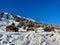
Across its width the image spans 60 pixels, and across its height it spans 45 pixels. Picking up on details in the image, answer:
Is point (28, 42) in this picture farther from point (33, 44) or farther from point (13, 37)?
point (13, 37)

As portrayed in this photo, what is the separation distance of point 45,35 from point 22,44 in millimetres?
3198

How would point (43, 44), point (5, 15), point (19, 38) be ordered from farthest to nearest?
1. point (5, 15)
2. point (19, 38)
3. point (43, 44)

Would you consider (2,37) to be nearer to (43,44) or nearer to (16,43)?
(16,43)

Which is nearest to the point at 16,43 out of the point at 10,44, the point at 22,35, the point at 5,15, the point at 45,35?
the point at 10,44

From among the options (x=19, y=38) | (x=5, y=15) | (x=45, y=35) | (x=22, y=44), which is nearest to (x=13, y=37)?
(x=19, y=38)

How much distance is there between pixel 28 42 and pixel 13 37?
1959 millimetres

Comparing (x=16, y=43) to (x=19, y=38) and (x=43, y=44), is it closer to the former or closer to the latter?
(x=19, y=38)

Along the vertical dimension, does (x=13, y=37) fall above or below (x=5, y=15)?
below

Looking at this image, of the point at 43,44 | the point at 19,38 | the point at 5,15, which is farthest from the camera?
the point at 5,15

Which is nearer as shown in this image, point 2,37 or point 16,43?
point 16,43

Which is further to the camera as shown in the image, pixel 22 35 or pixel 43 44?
pixel 22 35

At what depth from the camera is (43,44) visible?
1806 cm

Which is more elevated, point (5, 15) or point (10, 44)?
point (5, 15)

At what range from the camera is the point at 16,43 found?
18.3 m
